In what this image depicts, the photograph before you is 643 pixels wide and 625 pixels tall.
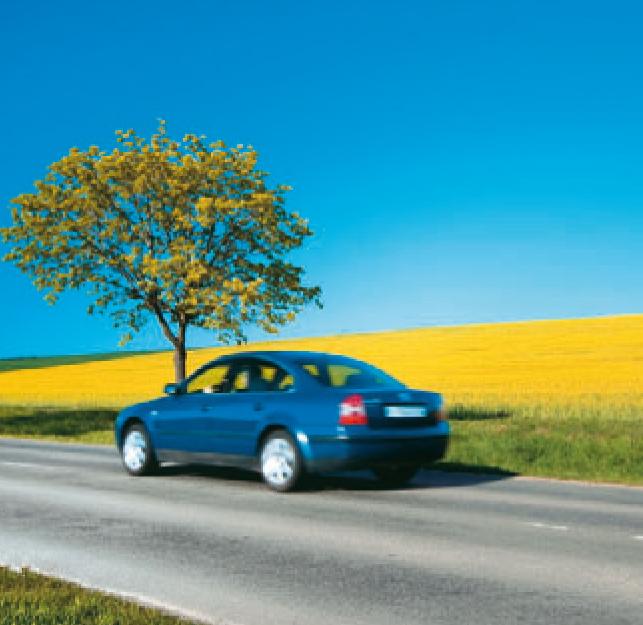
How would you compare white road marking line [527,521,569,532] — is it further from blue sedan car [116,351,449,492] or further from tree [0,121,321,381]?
tree [0,121,321,381]

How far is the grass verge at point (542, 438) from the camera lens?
14.8 m

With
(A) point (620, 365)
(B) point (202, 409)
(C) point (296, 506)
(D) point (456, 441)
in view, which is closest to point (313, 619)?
(C) point (296, 506)

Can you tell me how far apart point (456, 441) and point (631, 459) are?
3.64m

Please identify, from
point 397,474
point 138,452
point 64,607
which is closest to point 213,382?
point 138,452

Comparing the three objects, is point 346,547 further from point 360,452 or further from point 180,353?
point 180,353

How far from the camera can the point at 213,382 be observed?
13641mm

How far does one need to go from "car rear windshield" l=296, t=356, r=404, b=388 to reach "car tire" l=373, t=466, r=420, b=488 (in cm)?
126

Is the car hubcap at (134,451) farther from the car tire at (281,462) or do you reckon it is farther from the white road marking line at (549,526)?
the white road marking line at (549,526)

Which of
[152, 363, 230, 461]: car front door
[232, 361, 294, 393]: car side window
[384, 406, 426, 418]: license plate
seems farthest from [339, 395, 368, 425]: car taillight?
[152, 363, 230, 461]: car front door

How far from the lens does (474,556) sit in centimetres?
773

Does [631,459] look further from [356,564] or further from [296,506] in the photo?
[356,564]

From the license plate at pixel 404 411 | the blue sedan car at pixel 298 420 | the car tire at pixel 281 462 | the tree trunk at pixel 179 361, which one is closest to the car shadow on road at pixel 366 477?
the car tire at pixel 281 462

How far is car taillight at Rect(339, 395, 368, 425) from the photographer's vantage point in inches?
455

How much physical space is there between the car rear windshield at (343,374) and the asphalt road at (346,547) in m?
1.31
